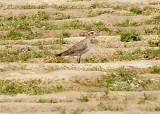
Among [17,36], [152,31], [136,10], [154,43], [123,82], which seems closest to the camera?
[123,82]

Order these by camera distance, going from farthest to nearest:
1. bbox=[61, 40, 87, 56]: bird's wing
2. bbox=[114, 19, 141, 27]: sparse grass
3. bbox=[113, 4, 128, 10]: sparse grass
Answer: bbox=[113, 4, 128, 10]: sparse grass → bbox=[114, 19, 141, 27]: sparse grass → bbox=[61, 40, 87, 56]: bird's wing

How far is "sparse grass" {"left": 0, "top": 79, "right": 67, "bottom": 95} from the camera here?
1330cm

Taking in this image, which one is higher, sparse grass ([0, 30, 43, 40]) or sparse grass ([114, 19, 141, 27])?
sparse grass ([114, 19, 141, 27])

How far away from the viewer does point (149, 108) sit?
11531 mm

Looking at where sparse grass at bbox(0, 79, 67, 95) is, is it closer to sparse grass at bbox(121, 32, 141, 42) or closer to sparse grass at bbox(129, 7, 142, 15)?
sparse grass at bbox(121, 32, 141, 42)

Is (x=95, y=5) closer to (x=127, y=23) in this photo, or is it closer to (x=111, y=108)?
(x=127, y=23)

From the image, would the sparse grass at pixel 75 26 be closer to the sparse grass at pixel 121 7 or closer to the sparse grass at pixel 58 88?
the sparse grass at pixel 121 7

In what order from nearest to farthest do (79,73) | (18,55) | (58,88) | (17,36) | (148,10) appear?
(58,88) → (79,73) → (18,55) → (17,36) → (148,10)

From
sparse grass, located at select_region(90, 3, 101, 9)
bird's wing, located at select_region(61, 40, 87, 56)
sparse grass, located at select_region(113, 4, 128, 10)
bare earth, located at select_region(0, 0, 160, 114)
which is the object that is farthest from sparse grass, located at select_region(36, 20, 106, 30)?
bird's wing, located at select_region(61, 40, 87, 56)

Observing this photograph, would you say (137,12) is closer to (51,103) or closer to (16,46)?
(16,46)

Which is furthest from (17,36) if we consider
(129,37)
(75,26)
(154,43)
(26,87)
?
(26,87)

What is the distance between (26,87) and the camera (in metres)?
13.7

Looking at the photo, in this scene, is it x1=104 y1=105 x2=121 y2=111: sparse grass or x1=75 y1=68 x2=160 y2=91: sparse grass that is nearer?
x1=104 y1=105 x2=121 y2=111: sparse grass

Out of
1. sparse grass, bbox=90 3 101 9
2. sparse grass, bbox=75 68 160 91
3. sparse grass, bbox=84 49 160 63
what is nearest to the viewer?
sparse grass, bbox=75 68 160 91
